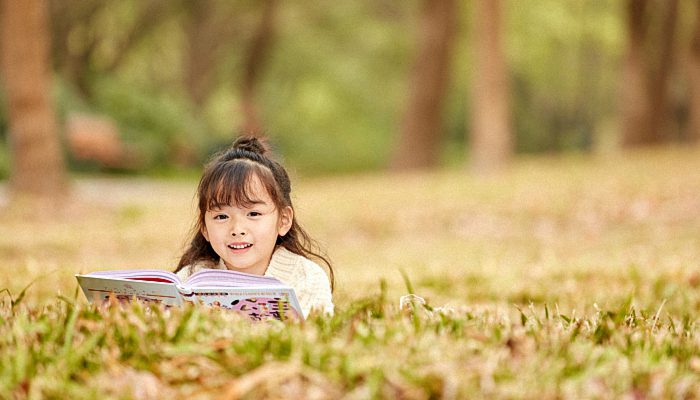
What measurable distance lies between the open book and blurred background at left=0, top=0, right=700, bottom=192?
35.8 feet

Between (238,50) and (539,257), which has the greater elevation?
(238,50)

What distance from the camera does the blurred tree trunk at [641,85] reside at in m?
21.8

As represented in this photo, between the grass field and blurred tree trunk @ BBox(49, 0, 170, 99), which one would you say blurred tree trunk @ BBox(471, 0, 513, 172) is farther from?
blurred tree trunk @ BBox(49, 0, 170, 99)

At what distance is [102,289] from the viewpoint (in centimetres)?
309

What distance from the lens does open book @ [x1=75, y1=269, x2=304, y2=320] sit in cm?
288

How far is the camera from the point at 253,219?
348 centimetres

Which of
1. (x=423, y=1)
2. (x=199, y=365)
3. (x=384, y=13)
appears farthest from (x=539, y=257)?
(x=384, y=13)

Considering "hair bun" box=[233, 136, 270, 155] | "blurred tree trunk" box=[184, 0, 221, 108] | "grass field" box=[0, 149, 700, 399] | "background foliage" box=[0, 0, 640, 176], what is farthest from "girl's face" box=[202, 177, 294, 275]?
"blurred tree trunk" box=[184, 0, 221, 108]

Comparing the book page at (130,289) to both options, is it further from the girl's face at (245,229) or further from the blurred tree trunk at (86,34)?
the blurred tree trunk at (86,34)

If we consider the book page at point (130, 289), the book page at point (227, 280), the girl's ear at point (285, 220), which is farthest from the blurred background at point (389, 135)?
the book page at point (227, 280)

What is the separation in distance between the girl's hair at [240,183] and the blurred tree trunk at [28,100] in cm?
1028

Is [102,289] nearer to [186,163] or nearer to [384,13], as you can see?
[186,163]

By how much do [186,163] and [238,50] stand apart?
31.5 ft

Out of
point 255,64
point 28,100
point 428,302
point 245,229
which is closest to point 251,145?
point 245,229
